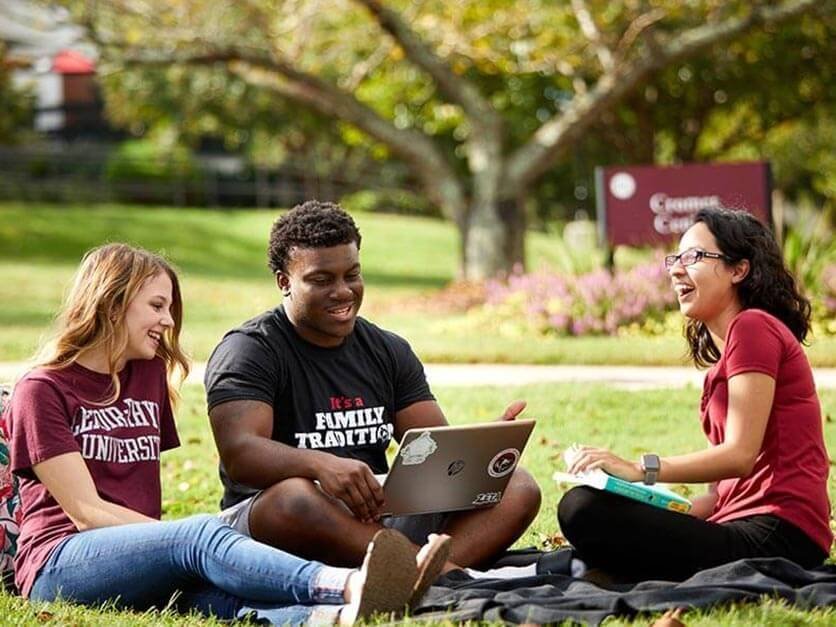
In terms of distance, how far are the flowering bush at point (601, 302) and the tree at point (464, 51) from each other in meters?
5.71

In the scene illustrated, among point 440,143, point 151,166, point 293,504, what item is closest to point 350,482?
point 293,504

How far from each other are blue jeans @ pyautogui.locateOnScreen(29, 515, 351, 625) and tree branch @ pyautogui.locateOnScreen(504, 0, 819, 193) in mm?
15783

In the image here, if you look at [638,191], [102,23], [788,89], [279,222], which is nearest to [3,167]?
[102,23]

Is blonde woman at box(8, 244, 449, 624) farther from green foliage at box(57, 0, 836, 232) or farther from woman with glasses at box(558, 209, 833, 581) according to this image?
green foliage at box(57, 0, 836, 232)

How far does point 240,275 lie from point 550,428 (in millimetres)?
17440

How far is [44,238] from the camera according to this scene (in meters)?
28.8

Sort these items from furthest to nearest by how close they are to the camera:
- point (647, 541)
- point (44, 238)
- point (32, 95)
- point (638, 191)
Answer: point (32, 95)
point (44, 238)
point (638, 191)
point (647, 541)

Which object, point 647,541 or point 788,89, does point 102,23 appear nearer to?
point 788,89

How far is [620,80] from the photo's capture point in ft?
65.1

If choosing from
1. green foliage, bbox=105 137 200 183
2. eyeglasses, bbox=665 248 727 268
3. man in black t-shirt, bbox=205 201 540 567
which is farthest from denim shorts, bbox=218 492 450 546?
green foliage, bbox=105 137 200 183

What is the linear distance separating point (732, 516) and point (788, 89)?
25.3 m

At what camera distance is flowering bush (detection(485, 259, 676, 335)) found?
13859 millimetres

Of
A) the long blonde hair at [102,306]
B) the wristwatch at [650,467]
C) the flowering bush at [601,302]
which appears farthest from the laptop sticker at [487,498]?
the flowering bush at [601,302]

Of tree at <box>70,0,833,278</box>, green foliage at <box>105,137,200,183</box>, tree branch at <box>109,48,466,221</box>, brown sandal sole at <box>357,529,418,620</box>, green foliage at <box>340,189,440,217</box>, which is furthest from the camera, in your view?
green foliage at <box>340,189,440,217</box>
